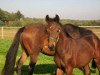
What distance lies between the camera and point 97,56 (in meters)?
6.81

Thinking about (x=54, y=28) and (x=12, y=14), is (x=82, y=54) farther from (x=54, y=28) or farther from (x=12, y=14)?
(x=12, y=14)

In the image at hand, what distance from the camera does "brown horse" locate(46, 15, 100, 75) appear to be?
563 cm

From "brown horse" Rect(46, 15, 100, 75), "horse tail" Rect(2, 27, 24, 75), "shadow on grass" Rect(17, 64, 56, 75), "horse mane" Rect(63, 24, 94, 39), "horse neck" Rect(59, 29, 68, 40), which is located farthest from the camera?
"shadow on grass" Rect(17, 64, 56, 75)

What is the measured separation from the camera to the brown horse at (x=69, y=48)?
18.5 ft

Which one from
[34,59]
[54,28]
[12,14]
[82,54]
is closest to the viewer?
[54,28]

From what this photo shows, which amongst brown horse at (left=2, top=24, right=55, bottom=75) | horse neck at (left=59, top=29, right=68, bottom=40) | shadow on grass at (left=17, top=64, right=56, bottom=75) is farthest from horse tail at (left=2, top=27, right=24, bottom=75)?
horse neck at (left=59, top=29, right=68, bottom=40)

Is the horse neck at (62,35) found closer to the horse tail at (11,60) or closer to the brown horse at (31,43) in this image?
the brown horse at (31,43)

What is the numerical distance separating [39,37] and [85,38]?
187cm

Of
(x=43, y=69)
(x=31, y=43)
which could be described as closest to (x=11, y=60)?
(x=31, y=43)

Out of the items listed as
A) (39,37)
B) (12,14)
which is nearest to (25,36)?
(39,37)

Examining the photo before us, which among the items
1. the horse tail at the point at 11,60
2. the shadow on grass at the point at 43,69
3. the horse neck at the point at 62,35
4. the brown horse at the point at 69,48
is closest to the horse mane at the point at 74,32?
the brown horse at the point at 69,48

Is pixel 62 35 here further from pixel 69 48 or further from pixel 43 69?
pixel 43 69

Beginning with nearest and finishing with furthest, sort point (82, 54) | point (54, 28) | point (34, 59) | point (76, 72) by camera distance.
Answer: point (54, 28) < point (82, 54) < point (34, 59) < point (76, 72)

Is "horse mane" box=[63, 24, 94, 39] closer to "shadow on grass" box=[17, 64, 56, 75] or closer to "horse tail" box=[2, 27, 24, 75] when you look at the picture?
"horse tail" box=[2, 27, 24, 75]
